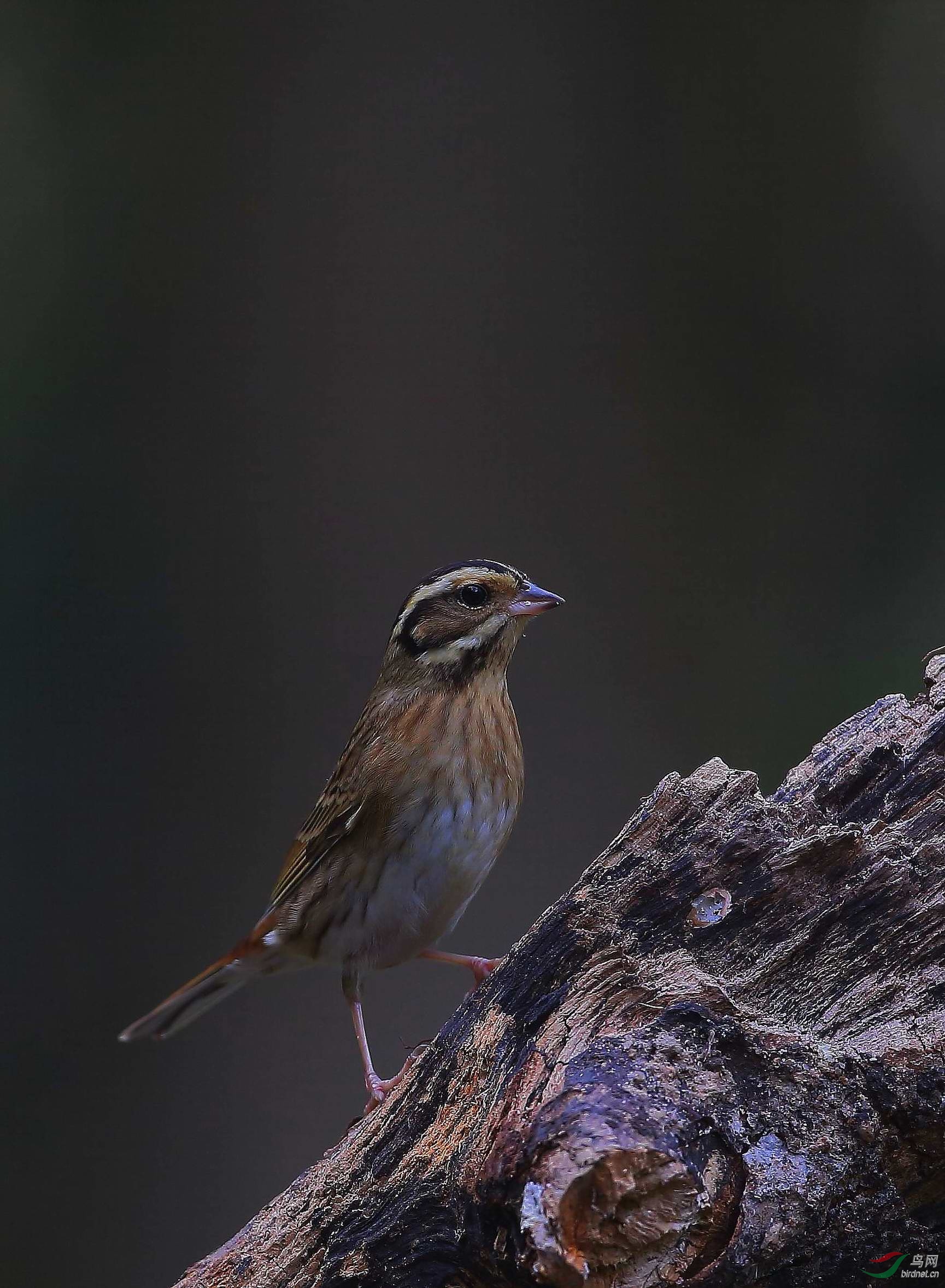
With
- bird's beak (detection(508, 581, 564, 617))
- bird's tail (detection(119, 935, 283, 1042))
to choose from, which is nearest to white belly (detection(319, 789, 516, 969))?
bird's tail (detection(119, 935, 283, 1042))

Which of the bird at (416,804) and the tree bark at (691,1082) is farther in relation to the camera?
the bird at (416,804)

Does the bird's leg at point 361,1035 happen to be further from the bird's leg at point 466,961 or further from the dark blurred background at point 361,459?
the dark blurred background at point 361,459

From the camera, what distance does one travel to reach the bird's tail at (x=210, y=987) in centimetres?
470

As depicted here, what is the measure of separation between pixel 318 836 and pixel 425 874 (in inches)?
18.5

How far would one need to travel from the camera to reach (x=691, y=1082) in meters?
2.48

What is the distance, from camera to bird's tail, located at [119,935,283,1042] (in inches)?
185

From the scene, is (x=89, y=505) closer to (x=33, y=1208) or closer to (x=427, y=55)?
(x=427, y=55)

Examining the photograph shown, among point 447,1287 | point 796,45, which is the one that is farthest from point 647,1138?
point 796,45

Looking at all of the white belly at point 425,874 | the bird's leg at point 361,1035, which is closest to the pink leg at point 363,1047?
the bird's leg at point 361,1035

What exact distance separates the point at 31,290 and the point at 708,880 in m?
6.25

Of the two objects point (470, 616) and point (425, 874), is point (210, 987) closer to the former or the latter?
point (425, 874)

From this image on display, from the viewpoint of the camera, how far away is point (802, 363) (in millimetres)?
7965

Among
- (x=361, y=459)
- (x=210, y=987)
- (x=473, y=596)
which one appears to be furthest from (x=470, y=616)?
(x=361, y=459)

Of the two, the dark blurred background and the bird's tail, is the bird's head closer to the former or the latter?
the bird's tail
